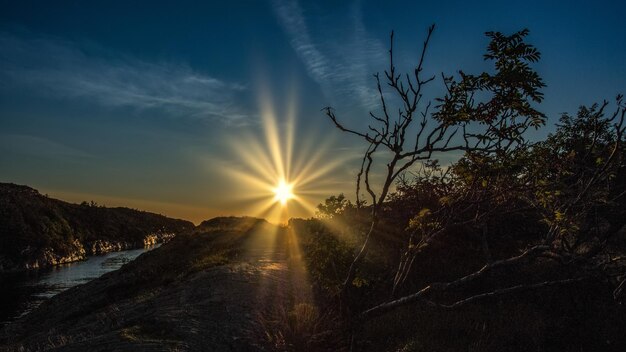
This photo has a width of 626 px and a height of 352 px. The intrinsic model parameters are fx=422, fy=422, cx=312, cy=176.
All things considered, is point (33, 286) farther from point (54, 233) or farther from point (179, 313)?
point (179, 313)

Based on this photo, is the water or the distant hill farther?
the distant hill

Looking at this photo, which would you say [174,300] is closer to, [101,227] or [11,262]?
[11,262]

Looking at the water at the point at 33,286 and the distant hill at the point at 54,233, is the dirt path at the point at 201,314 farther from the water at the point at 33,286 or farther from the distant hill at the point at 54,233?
the distant hill at the point at 54,233

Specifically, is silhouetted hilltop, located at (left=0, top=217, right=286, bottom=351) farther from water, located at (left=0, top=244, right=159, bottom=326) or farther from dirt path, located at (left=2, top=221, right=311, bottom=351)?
water, located at (left=0, top=244, right=159, bottom=326)

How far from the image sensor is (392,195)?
21.7 m

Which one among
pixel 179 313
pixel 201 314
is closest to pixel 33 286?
pixel 179 313

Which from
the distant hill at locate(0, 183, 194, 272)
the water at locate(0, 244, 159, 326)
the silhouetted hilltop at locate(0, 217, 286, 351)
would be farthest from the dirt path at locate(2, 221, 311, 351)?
the distant hill at locate(0, 183, 194, 272)

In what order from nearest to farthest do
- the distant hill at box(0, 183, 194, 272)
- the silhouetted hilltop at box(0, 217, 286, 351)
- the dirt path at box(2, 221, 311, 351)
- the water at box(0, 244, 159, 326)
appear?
the dirt path at box(2, 221, 311, 351)
the silhouetted hilltop at box(0, 217, 286, 351)
the water at box(0, 244, 159, 326)
the distant hill at box(0, 183, 194, 272)

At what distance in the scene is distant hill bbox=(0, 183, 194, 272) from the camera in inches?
2752

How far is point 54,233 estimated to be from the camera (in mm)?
81750

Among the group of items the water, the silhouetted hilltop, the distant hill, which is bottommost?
the water

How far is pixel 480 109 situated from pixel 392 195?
12.9m

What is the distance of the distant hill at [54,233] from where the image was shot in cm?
6989

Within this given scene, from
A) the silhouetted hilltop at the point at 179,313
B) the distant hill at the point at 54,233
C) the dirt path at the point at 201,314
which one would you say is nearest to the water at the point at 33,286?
the distant hill at the point at 54,233
